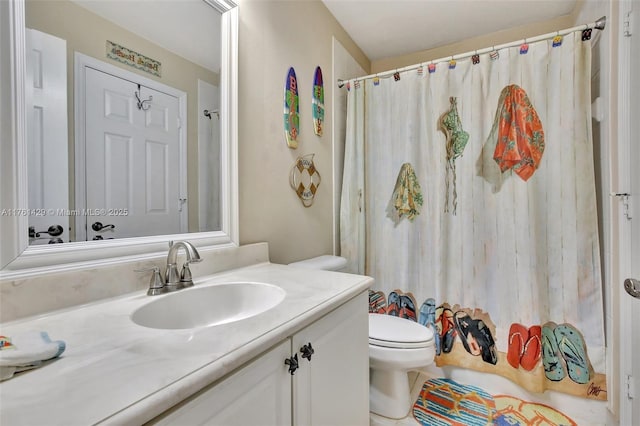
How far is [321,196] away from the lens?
6.32 feet

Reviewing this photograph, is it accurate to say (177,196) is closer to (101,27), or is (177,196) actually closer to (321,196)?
(101,27)

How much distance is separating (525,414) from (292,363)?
5.03 feet

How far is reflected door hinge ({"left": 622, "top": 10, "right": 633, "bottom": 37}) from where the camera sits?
112 cm

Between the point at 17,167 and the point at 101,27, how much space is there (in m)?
0.46

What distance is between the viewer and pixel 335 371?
0.91 meters

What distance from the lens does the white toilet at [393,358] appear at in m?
1.38

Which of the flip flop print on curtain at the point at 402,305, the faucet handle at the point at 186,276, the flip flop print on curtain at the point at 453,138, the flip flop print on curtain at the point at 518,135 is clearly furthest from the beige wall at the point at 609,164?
the faucet handle at the point at 186,276

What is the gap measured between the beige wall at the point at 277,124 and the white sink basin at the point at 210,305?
330 millimetres

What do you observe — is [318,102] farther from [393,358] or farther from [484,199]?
[393,358]

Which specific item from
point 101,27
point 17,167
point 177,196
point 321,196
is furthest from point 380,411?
point 101,27

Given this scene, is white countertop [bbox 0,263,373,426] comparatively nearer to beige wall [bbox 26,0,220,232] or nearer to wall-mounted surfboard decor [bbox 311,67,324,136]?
beige wall [bbox 26,0,220,232]

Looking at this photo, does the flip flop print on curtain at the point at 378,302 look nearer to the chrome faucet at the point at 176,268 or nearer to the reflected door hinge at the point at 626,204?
the reflected door hinge at the point at 626,204

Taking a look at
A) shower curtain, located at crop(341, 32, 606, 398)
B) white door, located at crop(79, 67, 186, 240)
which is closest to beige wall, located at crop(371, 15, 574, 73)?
shower curtain, located at crop(341, 32, 606, 398)

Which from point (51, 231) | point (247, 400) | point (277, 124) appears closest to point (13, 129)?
point (51, 231)
